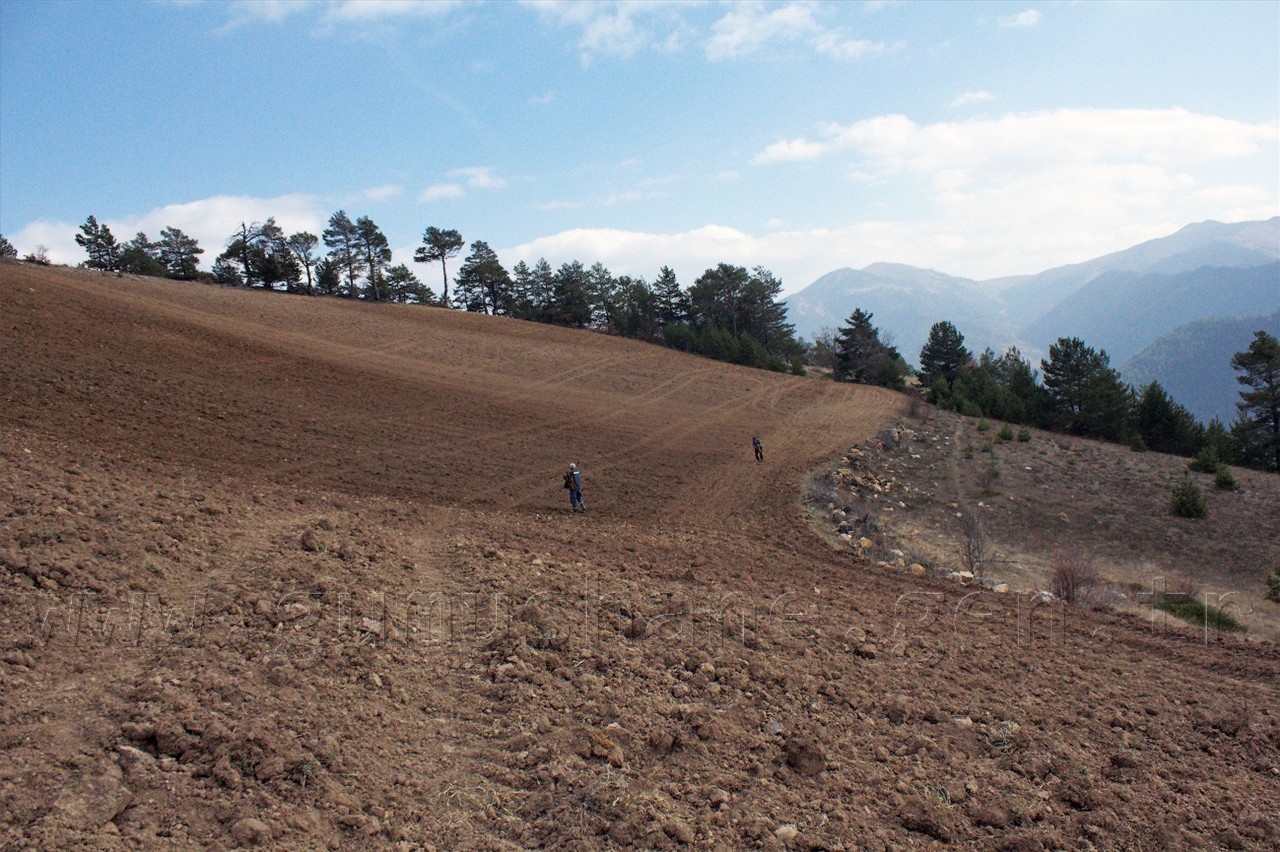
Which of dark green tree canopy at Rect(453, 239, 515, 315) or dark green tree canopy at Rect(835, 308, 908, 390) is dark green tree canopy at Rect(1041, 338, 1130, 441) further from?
dark green tree canopy at Rect(453, 239, 515, 315)

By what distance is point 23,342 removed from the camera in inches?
703

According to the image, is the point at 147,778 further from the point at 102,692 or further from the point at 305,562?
the point at 305,562

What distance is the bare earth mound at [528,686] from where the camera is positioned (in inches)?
184

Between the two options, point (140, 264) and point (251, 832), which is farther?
point (140, 264)

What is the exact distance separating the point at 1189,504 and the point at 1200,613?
1046 centimetres

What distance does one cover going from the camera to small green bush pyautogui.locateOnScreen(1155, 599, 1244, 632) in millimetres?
→ 11289

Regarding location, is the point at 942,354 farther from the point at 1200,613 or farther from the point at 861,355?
the point at 1200,613

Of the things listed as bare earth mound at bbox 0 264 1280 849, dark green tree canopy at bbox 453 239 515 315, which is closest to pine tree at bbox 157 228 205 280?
dark green tree canopy at bbox 453 239 515 315

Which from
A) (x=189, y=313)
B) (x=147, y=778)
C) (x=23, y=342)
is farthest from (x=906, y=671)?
(x=189, y=313)

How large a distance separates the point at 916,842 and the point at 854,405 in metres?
32.6

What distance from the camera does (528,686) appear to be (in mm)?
6383

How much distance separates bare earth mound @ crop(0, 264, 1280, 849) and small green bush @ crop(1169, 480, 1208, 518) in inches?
566

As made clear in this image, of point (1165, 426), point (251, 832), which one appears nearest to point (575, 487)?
point (251, 832)

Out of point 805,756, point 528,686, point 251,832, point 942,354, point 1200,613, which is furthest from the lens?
point 942,354
